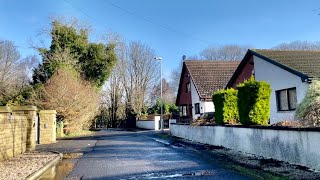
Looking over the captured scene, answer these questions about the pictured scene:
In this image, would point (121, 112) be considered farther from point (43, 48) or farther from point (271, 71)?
point (271, 71)

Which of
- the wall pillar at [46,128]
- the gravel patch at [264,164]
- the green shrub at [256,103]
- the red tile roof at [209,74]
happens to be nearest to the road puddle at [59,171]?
the gravel patch at [264,164]

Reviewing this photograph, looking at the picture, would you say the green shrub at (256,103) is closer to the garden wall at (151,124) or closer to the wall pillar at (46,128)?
the wall pillar at (46,128)

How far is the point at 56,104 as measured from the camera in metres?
30.2

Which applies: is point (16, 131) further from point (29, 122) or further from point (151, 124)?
point (151, 124)

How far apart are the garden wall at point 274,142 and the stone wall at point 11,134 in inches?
357

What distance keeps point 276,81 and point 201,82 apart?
16785mm

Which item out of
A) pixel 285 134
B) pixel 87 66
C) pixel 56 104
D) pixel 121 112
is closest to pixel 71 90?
pixel 56 104

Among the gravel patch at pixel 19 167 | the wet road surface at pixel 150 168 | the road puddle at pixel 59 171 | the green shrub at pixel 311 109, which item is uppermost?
the green shrub at pixel 311 109

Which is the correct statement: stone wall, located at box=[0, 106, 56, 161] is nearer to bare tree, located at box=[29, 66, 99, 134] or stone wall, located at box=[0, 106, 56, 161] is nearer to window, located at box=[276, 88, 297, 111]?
bare tree, located at box=[29, 66, 99, 134]

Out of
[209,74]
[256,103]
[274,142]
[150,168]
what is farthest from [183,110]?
[150,168]

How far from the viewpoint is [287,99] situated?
21047mm

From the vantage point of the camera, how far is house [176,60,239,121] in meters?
37.0

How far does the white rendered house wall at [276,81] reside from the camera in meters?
19.5

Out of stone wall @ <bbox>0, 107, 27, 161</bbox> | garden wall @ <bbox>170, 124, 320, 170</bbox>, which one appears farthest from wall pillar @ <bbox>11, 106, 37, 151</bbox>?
garden wall @ <bbox>170, 124, 320, 170</bbox>
